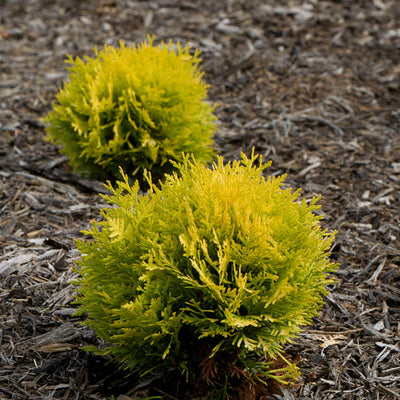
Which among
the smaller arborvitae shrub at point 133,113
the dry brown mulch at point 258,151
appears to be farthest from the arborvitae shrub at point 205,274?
the smaller arborvitae shrub at point 133,113

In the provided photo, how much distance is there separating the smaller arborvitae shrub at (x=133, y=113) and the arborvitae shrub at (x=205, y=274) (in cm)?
169

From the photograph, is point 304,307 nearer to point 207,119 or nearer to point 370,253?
point 370,253

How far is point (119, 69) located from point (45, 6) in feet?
13.9

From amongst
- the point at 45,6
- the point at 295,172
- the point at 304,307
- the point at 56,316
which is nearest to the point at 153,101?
the point at 295,172

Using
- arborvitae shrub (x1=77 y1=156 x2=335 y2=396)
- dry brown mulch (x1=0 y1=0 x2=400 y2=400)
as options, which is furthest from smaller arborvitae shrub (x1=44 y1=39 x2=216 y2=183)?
arborvitae shrub (x1=77 y1=156 x2=335 y2=396)

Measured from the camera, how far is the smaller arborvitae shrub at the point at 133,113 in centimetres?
432

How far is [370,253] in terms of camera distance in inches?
159

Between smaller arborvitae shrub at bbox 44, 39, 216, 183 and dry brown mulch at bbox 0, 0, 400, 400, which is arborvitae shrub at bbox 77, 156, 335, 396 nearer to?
dry brown mulch at bbox 0, 0, 400, 400

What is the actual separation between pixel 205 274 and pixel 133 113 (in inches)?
89.9

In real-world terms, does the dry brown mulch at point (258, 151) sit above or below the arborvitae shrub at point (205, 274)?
below

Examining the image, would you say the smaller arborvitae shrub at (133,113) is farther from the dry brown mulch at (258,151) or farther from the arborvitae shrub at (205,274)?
the arborvitae shrub at (205,274)

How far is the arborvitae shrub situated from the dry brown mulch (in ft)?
1.39

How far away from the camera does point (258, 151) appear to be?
5.23 meters

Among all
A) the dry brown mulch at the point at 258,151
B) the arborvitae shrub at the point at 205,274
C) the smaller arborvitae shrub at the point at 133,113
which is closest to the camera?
the arborvitae shrub at the point at 205,274
